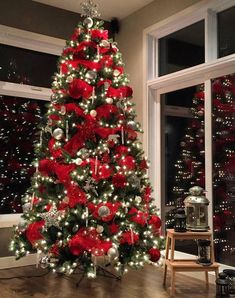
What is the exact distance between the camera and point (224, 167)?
3.69 m

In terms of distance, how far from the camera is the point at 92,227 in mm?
3168

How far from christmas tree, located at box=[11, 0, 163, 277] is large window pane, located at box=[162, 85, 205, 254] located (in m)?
0.69

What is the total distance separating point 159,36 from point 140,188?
1.98 metres

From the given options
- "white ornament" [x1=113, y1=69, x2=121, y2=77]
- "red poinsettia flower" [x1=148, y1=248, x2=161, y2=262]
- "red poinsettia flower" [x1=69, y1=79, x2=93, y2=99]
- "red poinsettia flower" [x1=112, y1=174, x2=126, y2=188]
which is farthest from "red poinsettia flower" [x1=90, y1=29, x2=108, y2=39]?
"red poinsettia flower" [x1=148, y1=248, x2=161, y2=262]

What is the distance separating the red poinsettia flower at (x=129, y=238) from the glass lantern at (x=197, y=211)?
1.61 feet

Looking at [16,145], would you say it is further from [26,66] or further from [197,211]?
[197,211]

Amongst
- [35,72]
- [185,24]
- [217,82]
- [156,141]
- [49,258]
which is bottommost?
[49,258]

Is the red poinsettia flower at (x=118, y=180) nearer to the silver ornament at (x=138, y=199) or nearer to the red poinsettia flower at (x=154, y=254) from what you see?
the silver ornament at (x=138, y=199)

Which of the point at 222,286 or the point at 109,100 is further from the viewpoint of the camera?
the point at 109,100

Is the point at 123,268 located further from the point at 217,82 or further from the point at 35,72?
the point at 35,72

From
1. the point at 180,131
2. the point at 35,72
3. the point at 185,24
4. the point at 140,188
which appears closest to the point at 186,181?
the point at 180,131

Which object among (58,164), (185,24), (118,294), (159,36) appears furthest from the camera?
(159,36)

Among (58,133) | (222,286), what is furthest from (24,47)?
(222,286)

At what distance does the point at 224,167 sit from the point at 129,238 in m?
1.18
